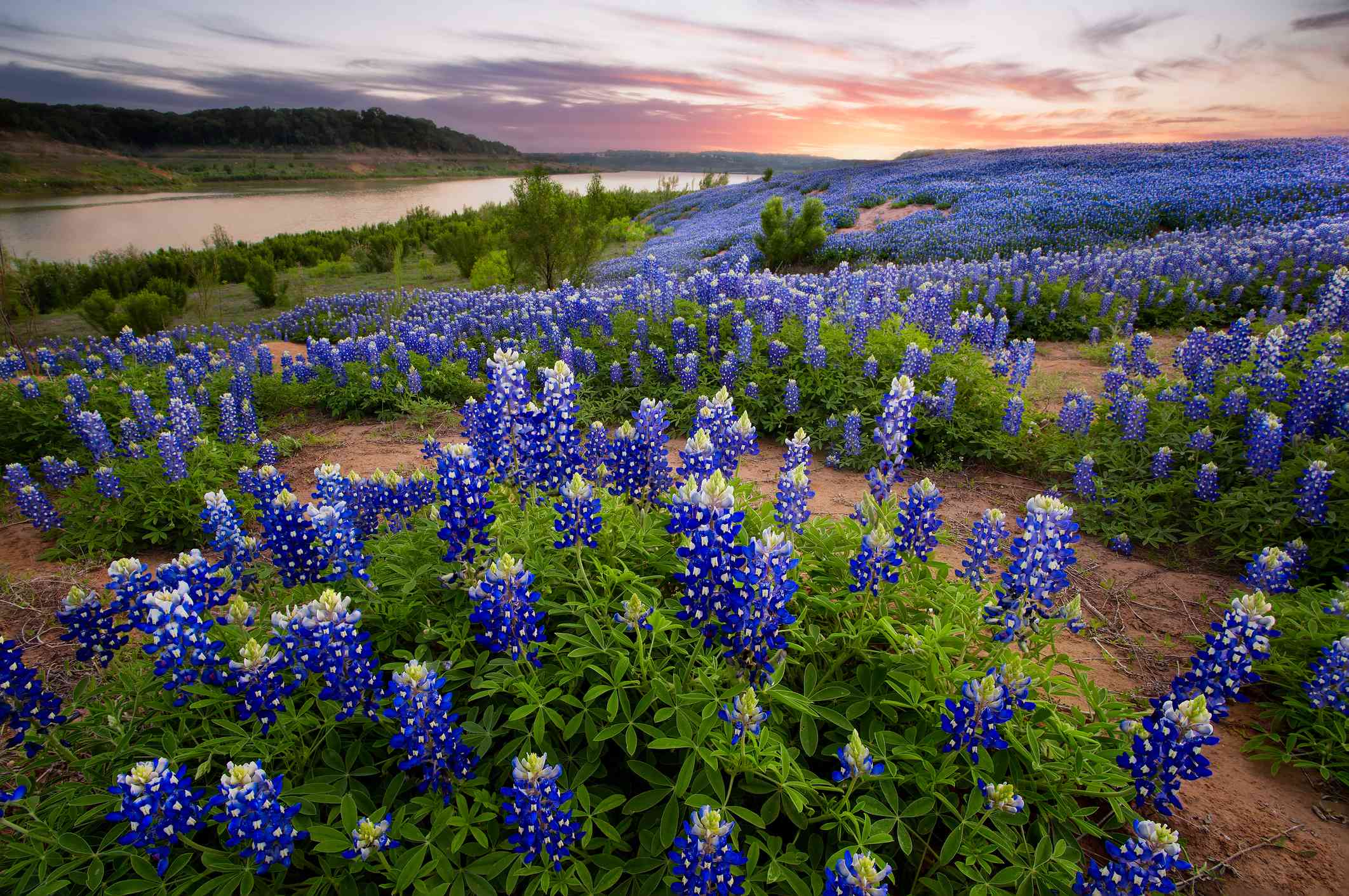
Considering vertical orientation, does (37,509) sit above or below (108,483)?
below

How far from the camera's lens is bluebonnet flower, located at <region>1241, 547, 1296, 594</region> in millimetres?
3441

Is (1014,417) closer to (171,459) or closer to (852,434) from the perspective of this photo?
(852,434)

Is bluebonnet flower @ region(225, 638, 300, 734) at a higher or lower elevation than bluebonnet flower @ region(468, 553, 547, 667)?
lower

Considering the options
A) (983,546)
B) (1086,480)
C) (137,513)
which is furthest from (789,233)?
(983,546)

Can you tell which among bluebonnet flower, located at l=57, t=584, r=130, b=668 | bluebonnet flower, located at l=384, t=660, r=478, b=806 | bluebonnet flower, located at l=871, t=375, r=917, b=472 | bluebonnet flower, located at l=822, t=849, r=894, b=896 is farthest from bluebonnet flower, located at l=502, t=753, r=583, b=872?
bluebonnet flower, located at l=871, t=375, r=917, b=472

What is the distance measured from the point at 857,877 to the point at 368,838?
142 centimetres

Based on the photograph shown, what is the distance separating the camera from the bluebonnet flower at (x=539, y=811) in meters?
1.83

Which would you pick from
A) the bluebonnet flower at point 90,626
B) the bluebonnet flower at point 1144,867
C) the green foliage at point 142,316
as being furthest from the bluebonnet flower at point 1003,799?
the green foliage at point 142,316

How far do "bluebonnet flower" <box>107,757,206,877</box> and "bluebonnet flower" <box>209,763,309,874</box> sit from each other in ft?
0.24

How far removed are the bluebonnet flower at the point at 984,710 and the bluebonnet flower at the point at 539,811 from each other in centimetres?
127

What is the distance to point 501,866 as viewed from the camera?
1.99 metres

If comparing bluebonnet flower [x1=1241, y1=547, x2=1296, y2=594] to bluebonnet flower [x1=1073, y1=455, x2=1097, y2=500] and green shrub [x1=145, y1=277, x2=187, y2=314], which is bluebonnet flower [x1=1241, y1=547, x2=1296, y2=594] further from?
green shrub [x1=145, y1=277, x2=187, y2=314]

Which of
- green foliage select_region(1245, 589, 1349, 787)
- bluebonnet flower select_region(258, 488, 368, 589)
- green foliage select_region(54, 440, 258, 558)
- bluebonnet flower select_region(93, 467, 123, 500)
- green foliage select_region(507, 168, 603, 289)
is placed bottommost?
green foliage select_region(54, 440, 258, 558)

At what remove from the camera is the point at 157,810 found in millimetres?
1871
